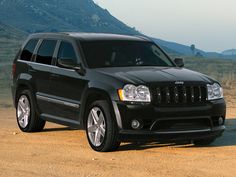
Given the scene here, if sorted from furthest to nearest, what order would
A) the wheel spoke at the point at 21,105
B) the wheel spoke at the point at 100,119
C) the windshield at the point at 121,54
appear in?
the wheel spoke at the point at 21,105 → the windshield at the point at 121,54 → the wheel spoke at the point at 100,119

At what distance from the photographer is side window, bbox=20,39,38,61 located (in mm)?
10980

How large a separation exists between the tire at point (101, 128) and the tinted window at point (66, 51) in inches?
49.3

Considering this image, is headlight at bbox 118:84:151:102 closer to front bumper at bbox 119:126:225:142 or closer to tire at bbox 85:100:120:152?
tire at bbox 85:100:120:152

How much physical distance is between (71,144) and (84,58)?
1310 millimetres

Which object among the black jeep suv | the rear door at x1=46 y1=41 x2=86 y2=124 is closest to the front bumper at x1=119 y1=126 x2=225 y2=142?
the black jeep suv

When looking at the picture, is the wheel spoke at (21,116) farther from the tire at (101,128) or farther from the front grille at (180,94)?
the front grille at (180,94)

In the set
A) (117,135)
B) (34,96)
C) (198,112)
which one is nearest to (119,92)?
(117,135)

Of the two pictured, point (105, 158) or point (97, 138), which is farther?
point (97, 138)

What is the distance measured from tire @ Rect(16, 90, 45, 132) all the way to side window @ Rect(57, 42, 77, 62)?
108 centimetres

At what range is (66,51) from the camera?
9852 mm

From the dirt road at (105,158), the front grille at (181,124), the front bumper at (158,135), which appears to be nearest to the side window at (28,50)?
the dirt road at (105,158)

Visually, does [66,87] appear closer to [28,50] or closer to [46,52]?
[46,52]

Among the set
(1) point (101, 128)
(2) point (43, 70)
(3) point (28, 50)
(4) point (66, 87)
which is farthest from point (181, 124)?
(3) point (28, 50)

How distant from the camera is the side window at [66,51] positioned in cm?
970
